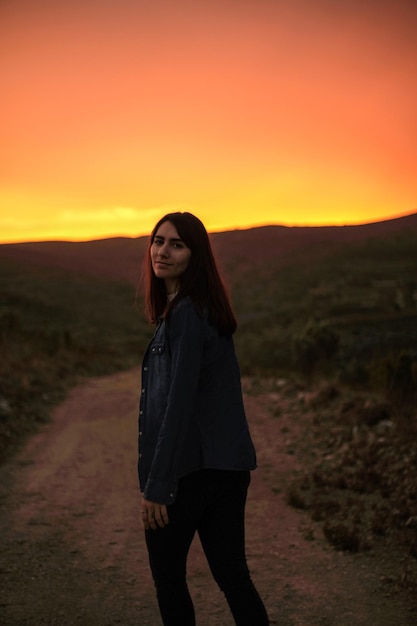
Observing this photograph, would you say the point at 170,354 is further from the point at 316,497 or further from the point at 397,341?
the point at 397,341

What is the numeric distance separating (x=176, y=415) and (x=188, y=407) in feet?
0.18

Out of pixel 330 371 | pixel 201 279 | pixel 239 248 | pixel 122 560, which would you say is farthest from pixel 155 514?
pixel 239 248

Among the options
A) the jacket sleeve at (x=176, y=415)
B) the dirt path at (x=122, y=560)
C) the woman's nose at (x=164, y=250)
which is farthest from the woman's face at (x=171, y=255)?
the dirt path at (x=122, y=560)

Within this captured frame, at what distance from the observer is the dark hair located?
2.24 metres

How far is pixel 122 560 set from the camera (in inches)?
170

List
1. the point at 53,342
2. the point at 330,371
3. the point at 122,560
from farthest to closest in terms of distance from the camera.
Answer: the point at 53,342
the point at 330,371
the point at 122,560

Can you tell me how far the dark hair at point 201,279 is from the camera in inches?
88.1

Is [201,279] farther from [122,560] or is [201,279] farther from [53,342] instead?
[53,342]

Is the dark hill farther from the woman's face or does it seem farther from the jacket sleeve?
the jacket sleeve

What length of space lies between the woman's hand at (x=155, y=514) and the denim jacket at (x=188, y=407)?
0.03 metres

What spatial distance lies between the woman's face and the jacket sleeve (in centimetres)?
31

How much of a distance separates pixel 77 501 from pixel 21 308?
1290 inches

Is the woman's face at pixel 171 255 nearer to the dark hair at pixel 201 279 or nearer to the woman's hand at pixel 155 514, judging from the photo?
the dark hair at pixel 201 279

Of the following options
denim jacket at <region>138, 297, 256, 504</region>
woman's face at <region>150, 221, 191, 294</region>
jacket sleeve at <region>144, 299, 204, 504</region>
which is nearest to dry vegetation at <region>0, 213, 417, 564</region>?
woman's face at <region>150, 221, 191, 294</region>
